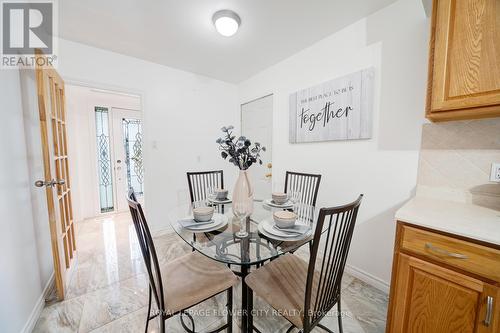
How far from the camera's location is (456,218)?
3.18 ft

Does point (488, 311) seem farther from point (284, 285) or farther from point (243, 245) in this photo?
point (243, 245)

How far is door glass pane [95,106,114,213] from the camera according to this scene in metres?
3.52

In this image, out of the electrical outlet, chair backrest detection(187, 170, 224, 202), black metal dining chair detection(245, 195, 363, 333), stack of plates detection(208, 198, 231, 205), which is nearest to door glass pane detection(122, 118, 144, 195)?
chair backrest detection(187, 170, 224, 202)

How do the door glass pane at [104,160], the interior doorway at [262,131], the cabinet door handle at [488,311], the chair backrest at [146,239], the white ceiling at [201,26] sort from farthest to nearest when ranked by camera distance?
the door glass pane at [104,160], the interior doorway at [262,131], the white ceiling at [201,26], the chair backrest at [146,239], the cabinet door handle at [488,311]

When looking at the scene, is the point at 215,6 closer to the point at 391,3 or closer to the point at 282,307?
the point at 391,3

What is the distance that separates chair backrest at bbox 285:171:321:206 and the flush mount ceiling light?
5.14 feet

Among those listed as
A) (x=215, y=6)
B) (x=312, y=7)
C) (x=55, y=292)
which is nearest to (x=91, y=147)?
(x=55, y=292)

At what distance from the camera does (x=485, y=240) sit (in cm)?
79

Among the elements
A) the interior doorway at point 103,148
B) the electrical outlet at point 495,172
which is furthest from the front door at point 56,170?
the electrical outlet at point 495,172

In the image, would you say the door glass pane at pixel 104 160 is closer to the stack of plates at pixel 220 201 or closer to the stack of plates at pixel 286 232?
the stack of plates at pixel 220 201

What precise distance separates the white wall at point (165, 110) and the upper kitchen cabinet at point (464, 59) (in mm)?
2769

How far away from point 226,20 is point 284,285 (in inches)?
84.3

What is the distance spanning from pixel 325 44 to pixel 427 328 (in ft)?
7.91

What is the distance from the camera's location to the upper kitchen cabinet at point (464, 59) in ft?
3.13
